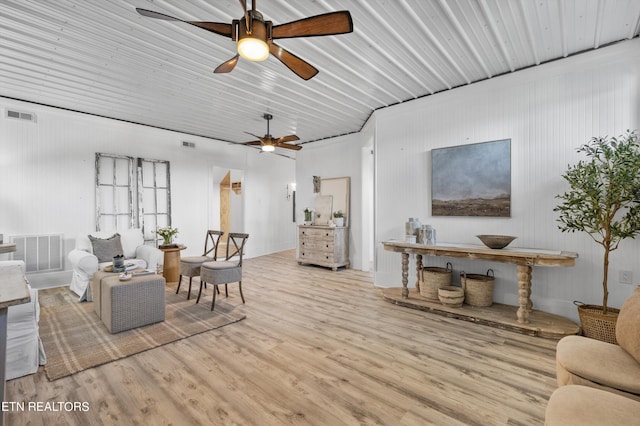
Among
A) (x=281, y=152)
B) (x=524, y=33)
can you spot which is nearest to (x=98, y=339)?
(x=524, y=33)

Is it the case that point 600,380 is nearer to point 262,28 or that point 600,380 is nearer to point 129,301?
point 262,28

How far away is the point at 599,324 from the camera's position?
2705 mm

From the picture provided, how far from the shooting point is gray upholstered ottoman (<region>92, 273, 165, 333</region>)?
119 inches

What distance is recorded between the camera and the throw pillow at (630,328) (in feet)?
5.32

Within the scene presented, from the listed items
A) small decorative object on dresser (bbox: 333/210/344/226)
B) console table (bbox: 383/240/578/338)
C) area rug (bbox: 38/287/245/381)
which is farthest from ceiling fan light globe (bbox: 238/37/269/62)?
small decorative object on dresser (bbox: 333/210/344/226)

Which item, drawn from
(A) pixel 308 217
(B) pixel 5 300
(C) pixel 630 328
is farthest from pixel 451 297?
(A) pixel 308 217

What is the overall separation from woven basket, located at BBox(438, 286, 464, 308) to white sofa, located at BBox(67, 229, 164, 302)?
14.5 feet

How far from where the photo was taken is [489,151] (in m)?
3.83

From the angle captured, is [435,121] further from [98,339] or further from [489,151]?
[98,339]

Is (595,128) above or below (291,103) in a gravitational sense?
below

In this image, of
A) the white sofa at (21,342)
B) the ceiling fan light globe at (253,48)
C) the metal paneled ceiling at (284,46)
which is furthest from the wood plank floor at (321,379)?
the metal paneled ceiling at (284,46)

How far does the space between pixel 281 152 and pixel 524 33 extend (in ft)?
21.1

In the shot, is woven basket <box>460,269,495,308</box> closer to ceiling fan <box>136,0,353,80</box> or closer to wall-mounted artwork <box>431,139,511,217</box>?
wall-mounted artwork <box>431,139,511,217</box>

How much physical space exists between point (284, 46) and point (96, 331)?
365 centimetres
